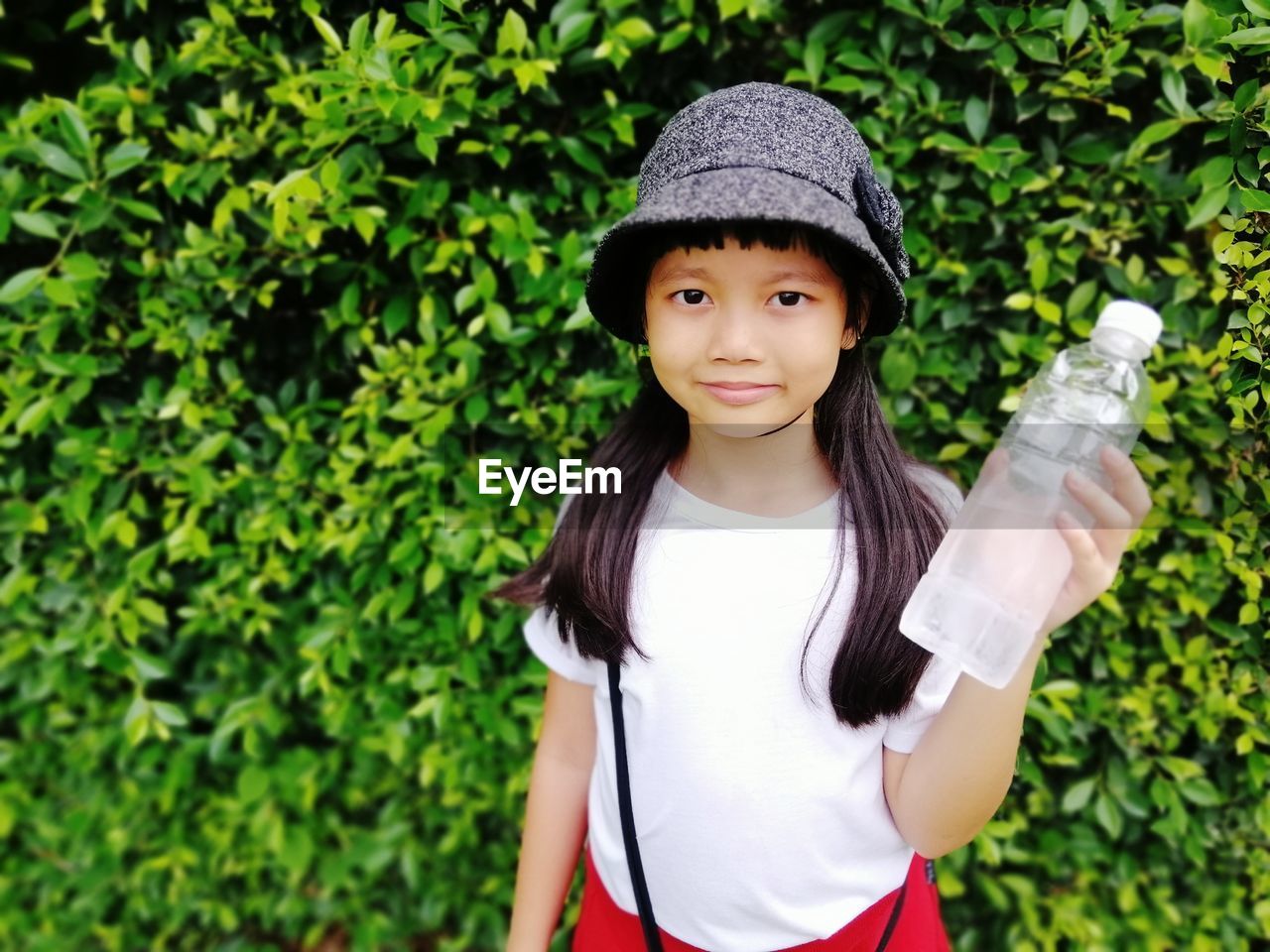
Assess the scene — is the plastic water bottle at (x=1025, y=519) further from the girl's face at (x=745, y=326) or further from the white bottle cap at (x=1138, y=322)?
the girl's face at (x=745, y=326)

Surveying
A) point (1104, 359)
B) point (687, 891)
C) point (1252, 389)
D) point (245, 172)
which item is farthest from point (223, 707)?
point (1252, 389)

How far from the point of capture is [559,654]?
130 cm

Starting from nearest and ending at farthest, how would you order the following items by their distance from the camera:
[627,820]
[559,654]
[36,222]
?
[627,820]
[559,654]
[36,222]

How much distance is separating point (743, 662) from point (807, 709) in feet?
0.34

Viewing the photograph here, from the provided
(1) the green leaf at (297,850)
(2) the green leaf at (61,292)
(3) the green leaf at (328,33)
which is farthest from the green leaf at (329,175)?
(1) the green leaf at (297,850)

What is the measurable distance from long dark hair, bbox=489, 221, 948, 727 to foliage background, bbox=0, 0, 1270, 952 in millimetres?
368

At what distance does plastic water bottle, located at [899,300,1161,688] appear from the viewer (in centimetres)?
86

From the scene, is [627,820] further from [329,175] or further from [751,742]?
[329,175]

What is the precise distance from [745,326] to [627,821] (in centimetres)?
72

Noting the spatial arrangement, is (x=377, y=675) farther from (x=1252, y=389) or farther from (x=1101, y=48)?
(x=1101, y=48)

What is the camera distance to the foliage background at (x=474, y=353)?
150cm

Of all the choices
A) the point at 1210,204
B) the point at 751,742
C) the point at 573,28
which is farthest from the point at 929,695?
the point at 573,28

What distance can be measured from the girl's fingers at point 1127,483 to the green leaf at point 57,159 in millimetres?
1849

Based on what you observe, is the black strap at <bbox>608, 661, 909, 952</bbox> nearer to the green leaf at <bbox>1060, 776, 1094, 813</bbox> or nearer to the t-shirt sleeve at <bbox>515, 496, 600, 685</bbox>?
the t-shirt sleeve at <bbox>515, 496, 600, 685</bbox>
